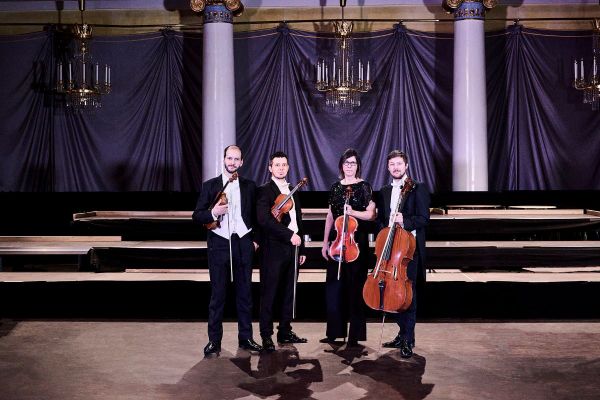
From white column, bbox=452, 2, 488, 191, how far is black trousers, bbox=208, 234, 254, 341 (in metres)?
6.22

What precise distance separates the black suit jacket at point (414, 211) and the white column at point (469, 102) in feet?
19.2

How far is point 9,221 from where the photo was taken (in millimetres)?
10547

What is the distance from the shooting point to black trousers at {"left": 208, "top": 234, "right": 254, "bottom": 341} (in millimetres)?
5195

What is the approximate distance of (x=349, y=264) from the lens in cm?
543

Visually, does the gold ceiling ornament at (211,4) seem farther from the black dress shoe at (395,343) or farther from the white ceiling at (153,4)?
the black dress shoe at (395,343)

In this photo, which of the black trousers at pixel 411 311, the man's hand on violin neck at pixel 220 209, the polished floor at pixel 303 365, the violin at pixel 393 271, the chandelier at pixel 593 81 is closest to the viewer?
the polished floor at pixel 303 365

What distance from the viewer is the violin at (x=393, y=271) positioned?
486cm

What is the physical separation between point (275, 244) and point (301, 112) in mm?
6754

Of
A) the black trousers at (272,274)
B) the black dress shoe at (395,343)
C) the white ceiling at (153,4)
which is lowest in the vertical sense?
the black dress shoe at (395,343)

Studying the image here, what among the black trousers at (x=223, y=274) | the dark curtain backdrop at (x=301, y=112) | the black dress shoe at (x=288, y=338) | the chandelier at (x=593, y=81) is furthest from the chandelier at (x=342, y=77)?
the black trousers at (x=223, y=274)

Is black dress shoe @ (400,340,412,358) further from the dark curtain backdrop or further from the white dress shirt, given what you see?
the dark curtain backdrop


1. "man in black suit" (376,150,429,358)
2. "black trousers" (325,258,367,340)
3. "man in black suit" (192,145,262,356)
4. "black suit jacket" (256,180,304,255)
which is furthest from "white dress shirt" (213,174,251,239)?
"man in black suit" (376,150,429,358)

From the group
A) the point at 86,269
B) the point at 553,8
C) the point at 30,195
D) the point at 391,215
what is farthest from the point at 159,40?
the point at 391,215

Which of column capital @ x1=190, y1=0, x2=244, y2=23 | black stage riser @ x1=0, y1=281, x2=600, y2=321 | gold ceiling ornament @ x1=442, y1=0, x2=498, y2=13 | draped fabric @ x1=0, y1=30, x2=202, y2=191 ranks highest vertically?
gold ceiling ornament @ x1=442, y1=0, x2=498, y2=13
